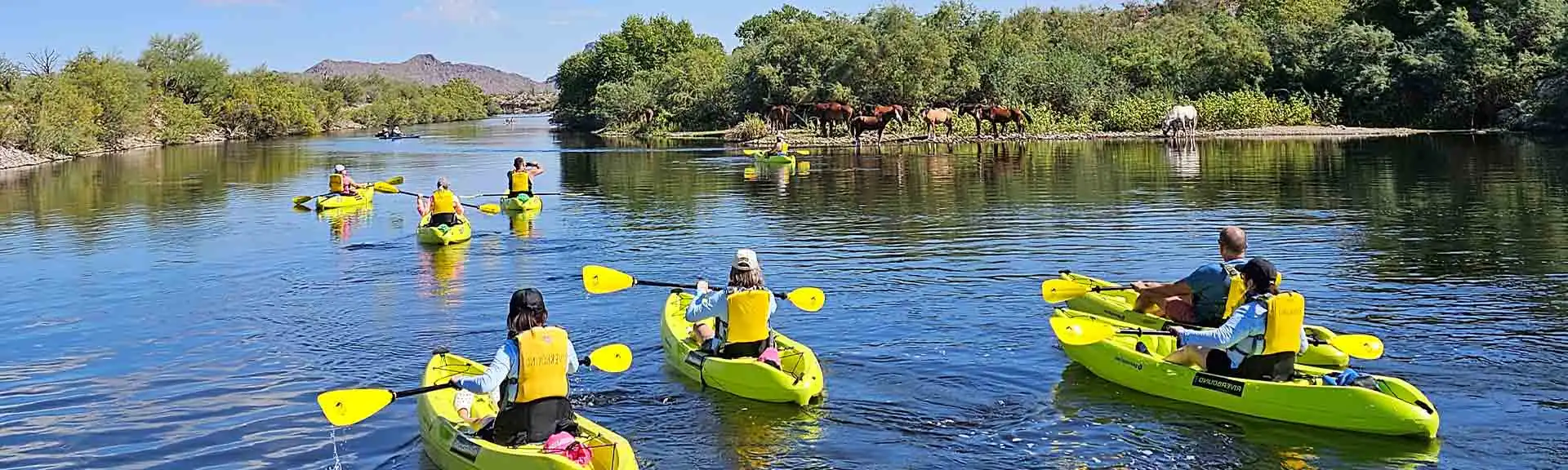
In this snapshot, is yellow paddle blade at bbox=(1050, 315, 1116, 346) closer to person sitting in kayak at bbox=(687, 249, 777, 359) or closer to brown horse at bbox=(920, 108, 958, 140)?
person sitting in kayak at bbox=(687, 249, 777, 359)

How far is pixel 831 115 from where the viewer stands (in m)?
59.5

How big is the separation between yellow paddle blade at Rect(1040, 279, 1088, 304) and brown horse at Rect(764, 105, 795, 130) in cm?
4964

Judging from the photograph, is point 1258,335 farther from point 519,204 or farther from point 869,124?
point 869,124

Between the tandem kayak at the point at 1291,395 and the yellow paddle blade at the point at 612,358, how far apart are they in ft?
13.2

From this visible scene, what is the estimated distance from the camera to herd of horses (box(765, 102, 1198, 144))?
52.7 meters

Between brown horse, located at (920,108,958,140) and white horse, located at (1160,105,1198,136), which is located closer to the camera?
white horse, located at (1160,105,1198,136)

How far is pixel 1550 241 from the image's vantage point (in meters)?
17.6

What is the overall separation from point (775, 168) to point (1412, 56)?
28699 mm

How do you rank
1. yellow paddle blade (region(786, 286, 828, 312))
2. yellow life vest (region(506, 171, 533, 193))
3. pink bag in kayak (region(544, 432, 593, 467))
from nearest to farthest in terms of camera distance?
pink bag in kayak (region(544, 432, 593, 467)) → yellow paddle blade (region(786, 286, 828, 312)) → yellow life vest (region(506, 171, 533, 193))

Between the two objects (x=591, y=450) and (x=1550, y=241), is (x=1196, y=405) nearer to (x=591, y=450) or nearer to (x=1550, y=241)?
(x=591, y=450)

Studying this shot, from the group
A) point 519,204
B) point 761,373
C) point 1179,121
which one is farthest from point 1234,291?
point 1179,121

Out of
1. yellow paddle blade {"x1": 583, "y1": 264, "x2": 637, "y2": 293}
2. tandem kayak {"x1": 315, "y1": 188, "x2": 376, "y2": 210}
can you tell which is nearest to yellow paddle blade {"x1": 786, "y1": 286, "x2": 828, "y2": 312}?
yellow paddle blade {"x1": 583, "y1": 264, "x2": 637, "y2": 293}

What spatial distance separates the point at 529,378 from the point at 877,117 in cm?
4801

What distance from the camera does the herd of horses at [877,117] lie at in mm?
54719
